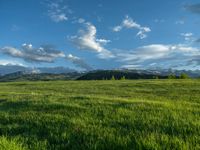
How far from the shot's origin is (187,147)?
698 centimetres

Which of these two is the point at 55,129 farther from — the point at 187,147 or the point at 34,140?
the point at 187,147

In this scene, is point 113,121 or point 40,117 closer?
point 113,121

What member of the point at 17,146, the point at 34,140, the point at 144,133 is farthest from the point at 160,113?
the point at 17,146

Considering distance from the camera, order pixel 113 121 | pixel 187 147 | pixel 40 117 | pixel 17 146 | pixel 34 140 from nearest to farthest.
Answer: pixel 187 147, pixel 17 146, pixel 34 140, pixel 113 121, pixel 40 117

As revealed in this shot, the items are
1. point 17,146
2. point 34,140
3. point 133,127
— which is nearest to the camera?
point 17,146

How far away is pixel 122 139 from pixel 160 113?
191 inches

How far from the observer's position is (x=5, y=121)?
492 inches

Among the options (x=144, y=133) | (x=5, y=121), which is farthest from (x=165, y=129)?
(x=5, y=121)

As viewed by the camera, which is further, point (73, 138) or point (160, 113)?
point (160, 113)

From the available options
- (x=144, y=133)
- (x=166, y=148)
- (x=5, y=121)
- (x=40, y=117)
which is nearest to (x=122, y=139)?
(x=144, y=133)

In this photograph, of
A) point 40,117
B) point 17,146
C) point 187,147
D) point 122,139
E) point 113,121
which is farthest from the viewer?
point 40,117

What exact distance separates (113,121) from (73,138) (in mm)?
2564

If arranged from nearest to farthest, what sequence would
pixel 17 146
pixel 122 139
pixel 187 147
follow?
pixel 187 147
pixel 17 146
pixel 122 139

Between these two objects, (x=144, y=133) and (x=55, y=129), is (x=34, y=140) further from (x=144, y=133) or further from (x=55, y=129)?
(x=144, y=133)
